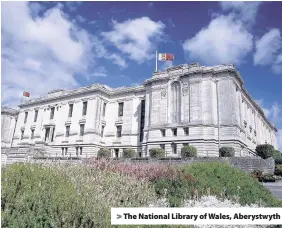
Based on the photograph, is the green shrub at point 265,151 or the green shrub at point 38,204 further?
the green shrub at point 265,151

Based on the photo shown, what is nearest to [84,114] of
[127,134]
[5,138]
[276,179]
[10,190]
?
[127,134]

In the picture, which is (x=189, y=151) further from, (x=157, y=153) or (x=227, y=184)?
(x=227, y=184)

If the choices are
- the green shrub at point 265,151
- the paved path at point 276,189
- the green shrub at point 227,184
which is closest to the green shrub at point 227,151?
the green shrub at point 265,151

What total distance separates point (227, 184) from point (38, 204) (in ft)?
22.6

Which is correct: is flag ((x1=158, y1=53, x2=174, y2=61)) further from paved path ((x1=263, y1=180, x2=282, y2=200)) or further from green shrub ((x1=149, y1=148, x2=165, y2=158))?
paved path ((x1=263, y1=180, x2=282, y2=200))

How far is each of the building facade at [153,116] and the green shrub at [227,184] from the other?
76.9ft

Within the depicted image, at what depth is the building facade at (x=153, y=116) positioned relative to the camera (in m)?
35.2

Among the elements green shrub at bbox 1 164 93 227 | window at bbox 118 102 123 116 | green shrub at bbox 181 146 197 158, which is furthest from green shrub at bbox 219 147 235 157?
green shrub at bbox 1 164 93 227

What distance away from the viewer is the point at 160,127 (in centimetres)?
3819

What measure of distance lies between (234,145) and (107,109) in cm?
2423

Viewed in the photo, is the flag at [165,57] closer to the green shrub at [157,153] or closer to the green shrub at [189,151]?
the green shrub at [157,153]

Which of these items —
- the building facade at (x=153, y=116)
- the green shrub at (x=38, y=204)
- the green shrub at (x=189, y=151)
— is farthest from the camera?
the building facade at (x=153, y=116)

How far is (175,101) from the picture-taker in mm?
39062

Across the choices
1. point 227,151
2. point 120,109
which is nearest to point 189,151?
point 227,151
